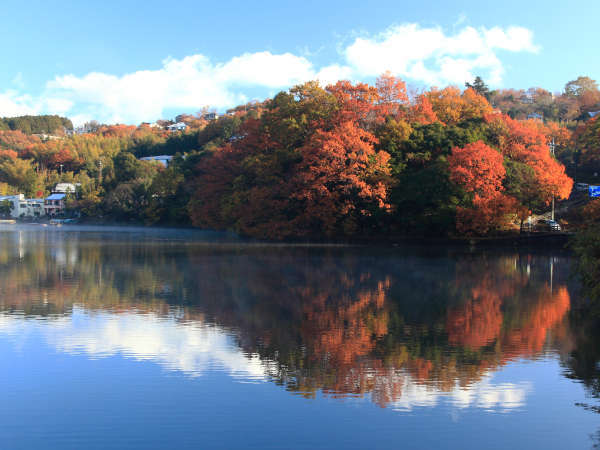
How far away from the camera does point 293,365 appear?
27.5 feet

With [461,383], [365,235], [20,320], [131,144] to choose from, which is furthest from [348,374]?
[131,144]

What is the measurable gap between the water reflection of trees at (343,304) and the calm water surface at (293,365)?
0.18 feet

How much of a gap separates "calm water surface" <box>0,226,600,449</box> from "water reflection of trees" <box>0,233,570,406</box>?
0.05m

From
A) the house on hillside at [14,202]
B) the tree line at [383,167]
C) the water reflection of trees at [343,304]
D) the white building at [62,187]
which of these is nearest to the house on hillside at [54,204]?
the white building at [62,187]

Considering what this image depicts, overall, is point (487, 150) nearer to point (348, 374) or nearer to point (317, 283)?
point (317, 283)

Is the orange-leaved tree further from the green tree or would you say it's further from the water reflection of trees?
the green tree

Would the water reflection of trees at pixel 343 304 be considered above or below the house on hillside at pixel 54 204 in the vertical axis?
below

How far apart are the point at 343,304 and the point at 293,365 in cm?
536

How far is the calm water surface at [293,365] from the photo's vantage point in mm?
6090

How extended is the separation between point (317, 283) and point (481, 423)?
10950mm

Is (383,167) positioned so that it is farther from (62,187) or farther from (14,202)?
(14,202)

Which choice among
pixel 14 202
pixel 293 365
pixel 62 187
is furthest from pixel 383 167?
pixel 14 202

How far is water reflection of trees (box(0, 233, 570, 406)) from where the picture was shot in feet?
27.5

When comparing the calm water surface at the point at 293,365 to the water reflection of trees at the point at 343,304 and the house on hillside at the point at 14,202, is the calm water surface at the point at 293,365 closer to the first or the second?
the water reflection of trees at the point at 343,304
